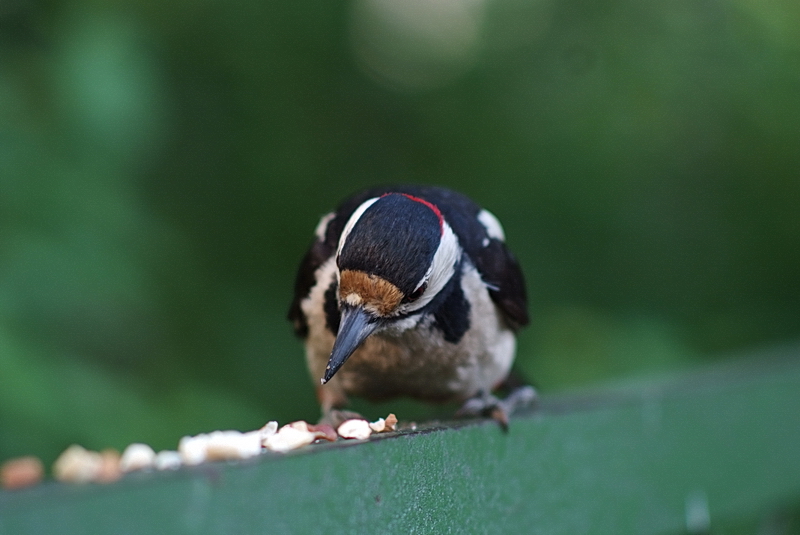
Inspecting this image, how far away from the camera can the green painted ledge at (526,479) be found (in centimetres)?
102

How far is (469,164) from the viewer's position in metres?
5.20

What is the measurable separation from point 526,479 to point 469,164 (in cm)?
304

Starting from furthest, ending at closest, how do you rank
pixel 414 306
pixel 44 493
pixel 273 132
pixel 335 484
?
pixel 273 132
pixel 414 306
pixel 335 484
pixel 44 493

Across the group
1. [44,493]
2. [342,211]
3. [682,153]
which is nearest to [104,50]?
[342,211]

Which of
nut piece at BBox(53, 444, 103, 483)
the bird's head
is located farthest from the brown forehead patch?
nut piece at BBox(53, 444, 103, 483)

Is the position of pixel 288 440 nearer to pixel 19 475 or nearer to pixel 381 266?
pixel 19 475

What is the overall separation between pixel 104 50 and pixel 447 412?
215cm

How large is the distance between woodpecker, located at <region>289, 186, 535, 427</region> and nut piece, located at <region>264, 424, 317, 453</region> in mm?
403

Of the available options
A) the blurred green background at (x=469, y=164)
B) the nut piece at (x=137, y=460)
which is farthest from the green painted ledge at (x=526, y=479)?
the blurred green background at (x=469, y=164)

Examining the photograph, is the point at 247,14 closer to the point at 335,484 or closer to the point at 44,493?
the point at 335,484

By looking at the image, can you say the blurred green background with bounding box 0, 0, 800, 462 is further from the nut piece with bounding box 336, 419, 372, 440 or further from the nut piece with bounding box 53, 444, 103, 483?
the nut piece with bounding box 53, 444, 103, 483

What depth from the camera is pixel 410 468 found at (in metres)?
1.66

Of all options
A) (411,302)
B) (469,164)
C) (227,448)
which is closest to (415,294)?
(411,302)

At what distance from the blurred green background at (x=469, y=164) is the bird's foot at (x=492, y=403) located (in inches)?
40.4
